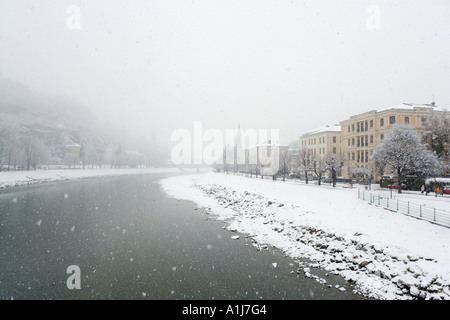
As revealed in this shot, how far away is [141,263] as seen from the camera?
446 inches

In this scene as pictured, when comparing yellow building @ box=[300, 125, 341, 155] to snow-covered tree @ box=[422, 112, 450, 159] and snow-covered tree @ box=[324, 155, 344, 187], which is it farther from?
snow-covered tree @ box=[422, 112, 450, 159]

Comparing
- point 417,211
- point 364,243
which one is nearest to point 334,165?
point 417,211

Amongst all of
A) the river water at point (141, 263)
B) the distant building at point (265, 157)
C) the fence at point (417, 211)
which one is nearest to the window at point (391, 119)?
the distant building at point (265, 157)

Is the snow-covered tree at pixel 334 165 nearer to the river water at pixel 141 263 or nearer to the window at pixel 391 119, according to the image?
the window at pixel 391 119

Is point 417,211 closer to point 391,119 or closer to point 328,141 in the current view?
point 391,119

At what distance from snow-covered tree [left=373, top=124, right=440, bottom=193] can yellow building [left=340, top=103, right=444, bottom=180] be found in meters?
10.00

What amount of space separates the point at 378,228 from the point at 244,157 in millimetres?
100308

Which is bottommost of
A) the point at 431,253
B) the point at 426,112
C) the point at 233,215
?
the point at 233,215

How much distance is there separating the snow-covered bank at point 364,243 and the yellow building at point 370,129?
97.5 ft

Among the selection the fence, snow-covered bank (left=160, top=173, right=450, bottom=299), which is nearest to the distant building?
the fence

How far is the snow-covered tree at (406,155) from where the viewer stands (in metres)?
30.1

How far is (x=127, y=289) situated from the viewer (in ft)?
29.3
